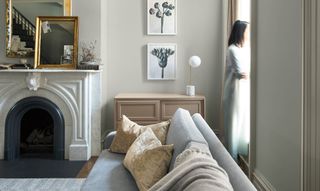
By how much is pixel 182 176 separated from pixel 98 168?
1365 mm

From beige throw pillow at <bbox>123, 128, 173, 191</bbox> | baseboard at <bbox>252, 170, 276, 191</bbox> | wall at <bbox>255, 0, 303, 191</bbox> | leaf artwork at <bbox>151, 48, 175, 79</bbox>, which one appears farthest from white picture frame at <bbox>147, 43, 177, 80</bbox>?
beige throw pillow at <bbox>123, 128, 173, 191</bbox>

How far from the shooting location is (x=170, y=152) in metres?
1.95

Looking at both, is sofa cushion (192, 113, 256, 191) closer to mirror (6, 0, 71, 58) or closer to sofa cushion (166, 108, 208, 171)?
sofa cushion (166, 108, 208, 171)

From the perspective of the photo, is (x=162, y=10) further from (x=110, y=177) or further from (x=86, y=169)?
(x=110, y=177)

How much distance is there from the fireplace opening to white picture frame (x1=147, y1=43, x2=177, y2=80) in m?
1.70

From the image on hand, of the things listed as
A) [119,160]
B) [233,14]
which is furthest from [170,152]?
[233,14]

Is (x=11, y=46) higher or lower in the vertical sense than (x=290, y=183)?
higher

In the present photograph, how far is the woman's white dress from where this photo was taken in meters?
3.72

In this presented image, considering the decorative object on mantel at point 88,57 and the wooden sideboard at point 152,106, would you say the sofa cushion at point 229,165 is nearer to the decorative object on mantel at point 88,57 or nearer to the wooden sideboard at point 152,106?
the wooden sideboard at point 152,106

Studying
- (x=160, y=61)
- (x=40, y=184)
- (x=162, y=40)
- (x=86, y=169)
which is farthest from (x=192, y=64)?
(x=40, y=184)

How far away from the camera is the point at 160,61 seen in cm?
502

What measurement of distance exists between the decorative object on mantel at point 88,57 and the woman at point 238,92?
70.0 inches

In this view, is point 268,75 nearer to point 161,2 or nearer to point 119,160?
point 119,160

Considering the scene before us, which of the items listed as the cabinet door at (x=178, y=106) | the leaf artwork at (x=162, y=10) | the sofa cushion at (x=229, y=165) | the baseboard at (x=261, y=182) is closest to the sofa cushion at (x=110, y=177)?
the sofa cushion at (x=229, y=165)
